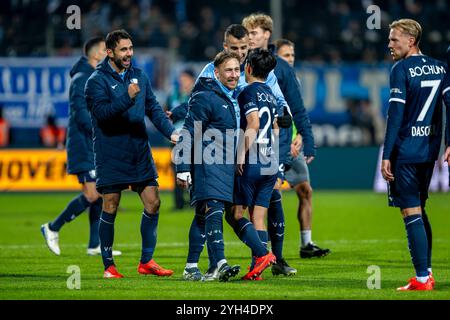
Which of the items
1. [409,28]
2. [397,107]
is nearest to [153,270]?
[397,107]

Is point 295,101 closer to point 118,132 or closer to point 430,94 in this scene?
point 118,132

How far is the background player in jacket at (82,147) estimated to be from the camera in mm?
11789

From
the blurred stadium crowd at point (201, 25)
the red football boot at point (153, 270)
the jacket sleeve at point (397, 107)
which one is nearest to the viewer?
the jacket sleeve at point (397, 107)

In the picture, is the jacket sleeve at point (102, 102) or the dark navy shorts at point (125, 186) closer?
the jacket sleeve at point (102, 102)

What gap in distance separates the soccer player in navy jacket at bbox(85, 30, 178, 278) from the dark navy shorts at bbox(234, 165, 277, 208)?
2.76ft

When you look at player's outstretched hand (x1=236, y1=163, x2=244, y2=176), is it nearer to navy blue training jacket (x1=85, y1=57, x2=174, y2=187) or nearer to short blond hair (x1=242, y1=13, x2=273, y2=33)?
navy blue training jacket (x1=85, y1=57, x2=174, y2=187)

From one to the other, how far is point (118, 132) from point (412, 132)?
2.86m

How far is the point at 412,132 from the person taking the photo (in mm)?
8617

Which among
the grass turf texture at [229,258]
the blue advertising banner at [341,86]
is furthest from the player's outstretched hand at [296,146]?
the blue advertising banner at [341,86]

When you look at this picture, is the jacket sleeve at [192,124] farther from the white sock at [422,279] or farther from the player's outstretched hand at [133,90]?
the white sock at [422,279]

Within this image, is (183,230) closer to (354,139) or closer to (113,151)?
(113,151)

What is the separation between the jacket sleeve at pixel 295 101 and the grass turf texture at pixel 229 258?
4.30ft

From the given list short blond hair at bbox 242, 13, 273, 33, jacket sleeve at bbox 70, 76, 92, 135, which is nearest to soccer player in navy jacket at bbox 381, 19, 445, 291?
short blond hair at bbox 242, 13, 273, 33
